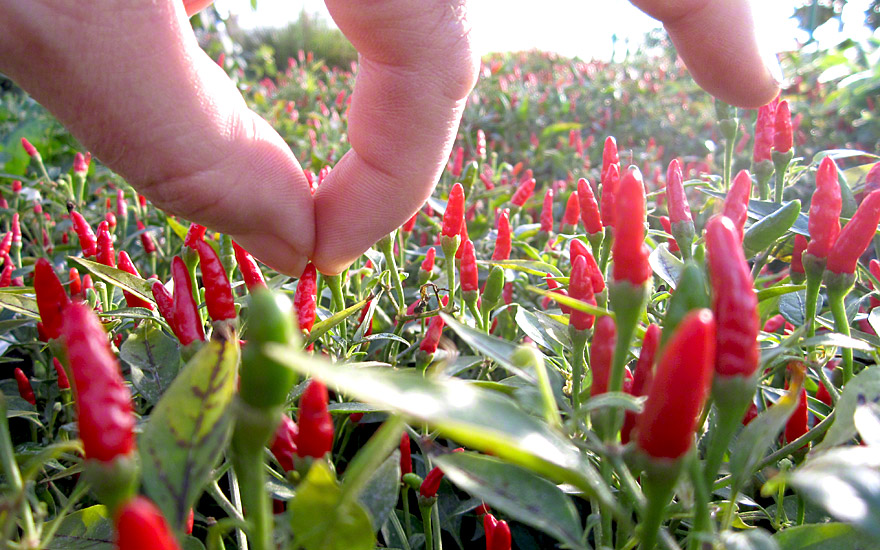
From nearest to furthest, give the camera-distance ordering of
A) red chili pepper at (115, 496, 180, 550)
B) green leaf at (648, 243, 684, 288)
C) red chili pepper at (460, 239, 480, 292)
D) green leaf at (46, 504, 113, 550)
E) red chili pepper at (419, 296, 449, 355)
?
red chili pepper at (115, 496, 180, 550)
green leaf at (46, 504, 113, 550)
green leaf at (648, 243, 684, 288)
red chili pepper at (419, 296, 449, 355)
red chili pepper at (460, 239, 480, 292)

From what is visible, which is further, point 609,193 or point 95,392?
point 609,193

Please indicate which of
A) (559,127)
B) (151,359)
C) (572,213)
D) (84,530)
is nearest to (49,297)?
(151,359)

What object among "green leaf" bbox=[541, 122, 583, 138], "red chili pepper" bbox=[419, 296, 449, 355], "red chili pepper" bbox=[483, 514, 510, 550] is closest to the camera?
"red chili pepper" bbox=[483, 514, 510, 550]

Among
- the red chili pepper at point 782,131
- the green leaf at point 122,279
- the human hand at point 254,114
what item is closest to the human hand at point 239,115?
the human hand at point 254,114

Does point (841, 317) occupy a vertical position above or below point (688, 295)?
below

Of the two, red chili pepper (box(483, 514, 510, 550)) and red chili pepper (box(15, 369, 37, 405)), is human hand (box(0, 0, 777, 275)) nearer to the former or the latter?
red chili pepper (box(15, 369, 37, 405))

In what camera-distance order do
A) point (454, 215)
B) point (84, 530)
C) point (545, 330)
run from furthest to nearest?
point (454, 215) → point (545, 330) → point (84, 530)

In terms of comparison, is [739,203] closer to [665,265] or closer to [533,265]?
[665,265]

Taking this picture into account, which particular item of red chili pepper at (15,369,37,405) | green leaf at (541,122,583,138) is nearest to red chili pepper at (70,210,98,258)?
red chili pepper at (15,369,37,405)
